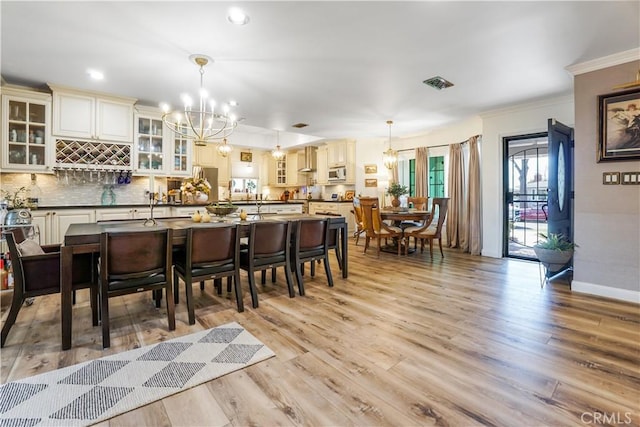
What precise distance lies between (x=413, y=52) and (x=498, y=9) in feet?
2.73

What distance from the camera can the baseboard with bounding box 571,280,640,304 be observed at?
3.12 m

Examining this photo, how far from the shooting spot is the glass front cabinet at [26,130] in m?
3.89

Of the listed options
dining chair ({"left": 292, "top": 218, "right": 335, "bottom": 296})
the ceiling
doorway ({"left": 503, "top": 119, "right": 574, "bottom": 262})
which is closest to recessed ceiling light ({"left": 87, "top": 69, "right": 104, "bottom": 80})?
the ceiling

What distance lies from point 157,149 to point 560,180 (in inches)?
237

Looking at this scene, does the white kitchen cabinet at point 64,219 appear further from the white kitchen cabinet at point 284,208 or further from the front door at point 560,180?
the front door at point 560,180

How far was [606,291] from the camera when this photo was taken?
328 cm

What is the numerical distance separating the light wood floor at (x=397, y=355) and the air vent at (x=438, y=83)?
252 centimetres

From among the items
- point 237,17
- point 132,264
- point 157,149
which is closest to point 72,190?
point 157,149

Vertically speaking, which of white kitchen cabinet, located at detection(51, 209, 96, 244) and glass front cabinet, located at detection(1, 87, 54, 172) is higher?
glass front cabinet, located at detection(1, 87, 54, 172)

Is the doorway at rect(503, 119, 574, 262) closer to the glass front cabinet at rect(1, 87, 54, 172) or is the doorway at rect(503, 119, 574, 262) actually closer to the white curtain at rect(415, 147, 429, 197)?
the white curtain at rect(415, 147, 429, 197)

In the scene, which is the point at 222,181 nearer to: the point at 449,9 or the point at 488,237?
the point at 488,237

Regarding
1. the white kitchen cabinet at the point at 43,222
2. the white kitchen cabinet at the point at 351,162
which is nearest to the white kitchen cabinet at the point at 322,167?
the white kitchen cabinet at the point at 351,162

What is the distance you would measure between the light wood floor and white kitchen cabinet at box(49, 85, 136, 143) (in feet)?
7.98

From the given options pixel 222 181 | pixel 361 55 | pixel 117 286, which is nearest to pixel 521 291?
pixel 361 55
